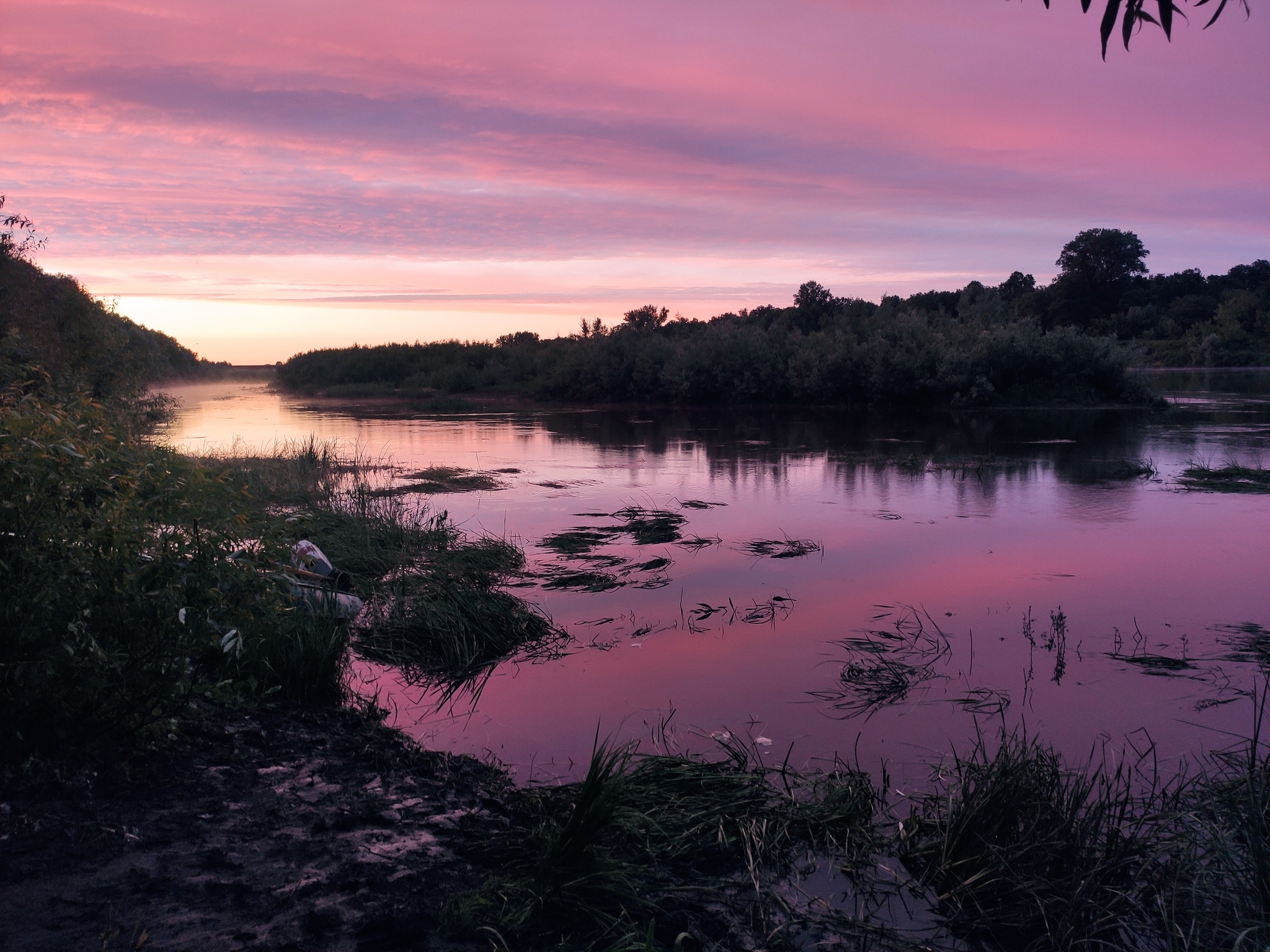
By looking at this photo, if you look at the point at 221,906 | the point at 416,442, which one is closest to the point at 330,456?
the point at 416,442

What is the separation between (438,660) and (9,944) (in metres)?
3.88

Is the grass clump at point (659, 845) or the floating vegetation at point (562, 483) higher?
the floating vegetation at point (562, 483)

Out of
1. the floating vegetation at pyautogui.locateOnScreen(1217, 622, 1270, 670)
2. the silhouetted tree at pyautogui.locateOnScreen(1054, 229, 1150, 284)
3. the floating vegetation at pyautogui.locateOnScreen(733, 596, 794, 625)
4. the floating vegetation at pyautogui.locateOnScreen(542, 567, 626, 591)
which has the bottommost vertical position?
the floating vegetation at pyautogui.locateOnScreen(1217, 622, 1270, 670)

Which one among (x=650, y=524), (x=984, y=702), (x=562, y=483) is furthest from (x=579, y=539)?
(x=984, y=702)

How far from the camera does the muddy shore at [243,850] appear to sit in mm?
2766

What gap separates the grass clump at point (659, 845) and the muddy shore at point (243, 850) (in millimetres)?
201

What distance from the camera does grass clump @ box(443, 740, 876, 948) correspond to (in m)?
3.08

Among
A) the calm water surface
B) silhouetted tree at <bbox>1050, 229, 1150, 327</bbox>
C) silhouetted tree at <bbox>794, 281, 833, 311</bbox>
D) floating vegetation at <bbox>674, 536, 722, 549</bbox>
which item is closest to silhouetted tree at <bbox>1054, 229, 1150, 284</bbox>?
silhouetted tree at <bbox>1050, 229, 1150, 327</bbox>

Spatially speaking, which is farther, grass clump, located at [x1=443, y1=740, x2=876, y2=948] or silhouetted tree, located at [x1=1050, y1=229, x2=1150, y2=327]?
silhouetted tree, located at [x1=1050, y1=229, x2=1150, y2=327]

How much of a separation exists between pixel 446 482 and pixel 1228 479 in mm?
12624

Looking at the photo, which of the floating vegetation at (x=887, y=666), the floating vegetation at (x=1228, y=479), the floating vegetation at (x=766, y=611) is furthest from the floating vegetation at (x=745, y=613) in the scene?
the floating vegetation at (x=1228, y=479)

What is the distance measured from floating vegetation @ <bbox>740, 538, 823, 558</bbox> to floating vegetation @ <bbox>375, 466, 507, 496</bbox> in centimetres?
550

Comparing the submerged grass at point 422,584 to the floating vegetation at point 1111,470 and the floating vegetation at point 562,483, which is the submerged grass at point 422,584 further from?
the floating vegetation at point 1111,470

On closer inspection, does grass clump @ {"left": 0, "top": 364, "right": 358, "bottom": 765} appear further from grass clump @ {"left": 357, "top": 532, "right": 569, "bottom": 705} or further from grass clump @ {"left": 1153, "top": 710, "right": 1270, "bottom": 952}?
grass clump @ {"left": 1153, "top": 710, "right": 1270, "bottom": 952}
